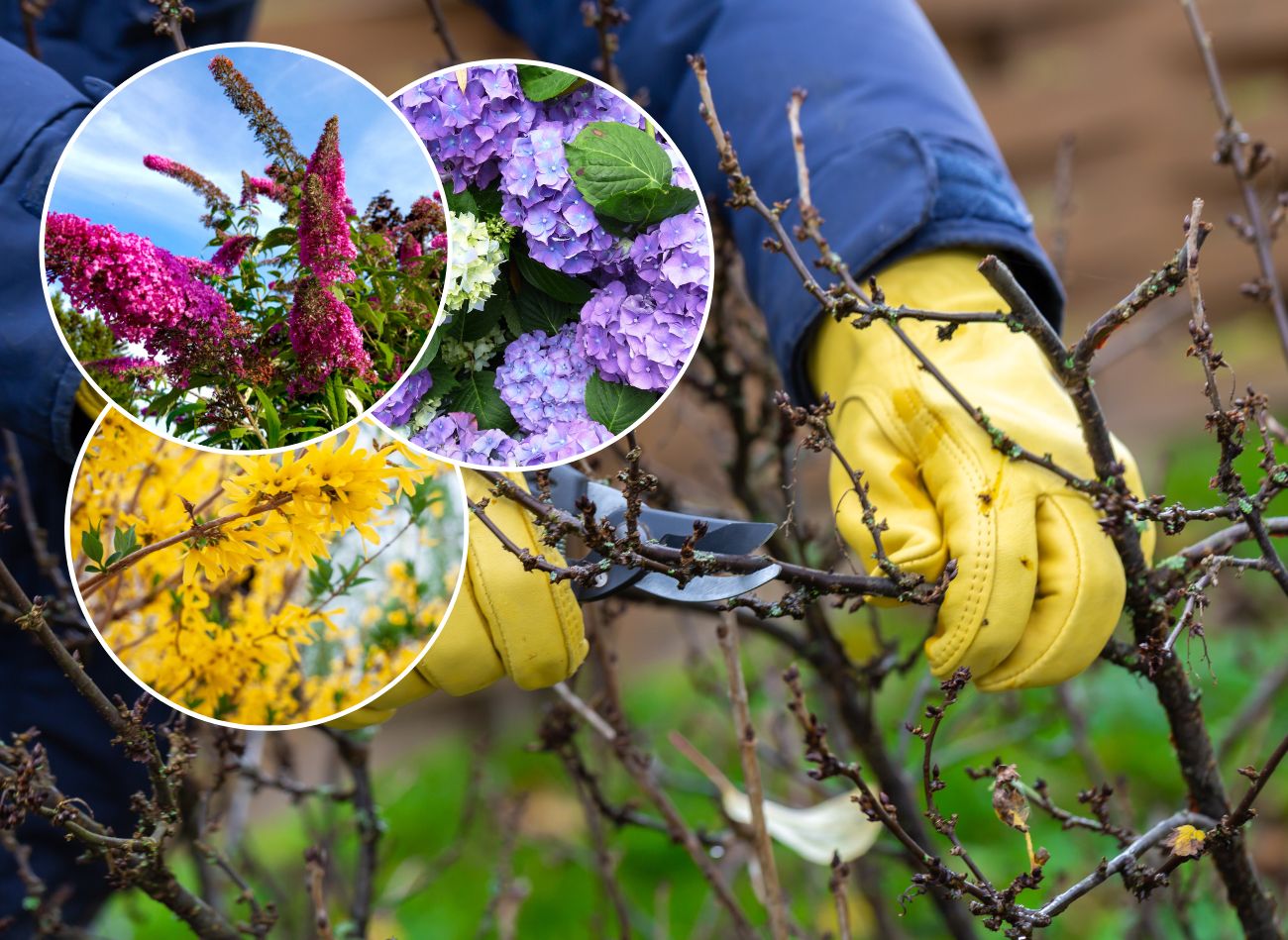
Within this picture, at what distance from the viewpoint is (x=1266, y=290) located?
148 cm

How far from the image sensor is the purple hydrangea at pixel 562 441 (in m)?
1.09

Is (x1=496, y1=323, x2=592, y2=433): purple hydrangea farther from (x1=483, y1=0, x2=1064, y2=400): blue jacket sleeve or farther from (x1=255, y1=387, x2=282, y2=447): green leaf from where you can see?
(x1=483, y1=0, x2=1064, y2=400): blue jacket sleeve

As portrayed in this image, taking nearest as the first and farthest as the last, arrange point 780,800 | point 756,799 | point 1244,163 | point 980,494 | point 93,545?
point 93,545 < point 980,494 < point 756,799 < point 1244,163 < point 780,800

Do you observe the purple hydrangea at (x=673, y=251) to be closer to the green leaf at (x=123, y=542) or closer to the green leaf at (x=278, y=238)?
the green leaf at (x=278, y=238)

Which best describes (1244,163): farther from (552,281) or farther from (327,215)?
(327,215)

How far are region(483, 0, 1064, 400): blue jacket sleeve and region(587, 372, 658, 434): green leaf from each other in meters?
0.40

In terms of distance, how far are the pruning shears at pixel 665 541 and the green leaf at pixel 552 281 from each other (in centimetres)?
19

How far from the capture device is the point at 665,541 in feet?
3.87

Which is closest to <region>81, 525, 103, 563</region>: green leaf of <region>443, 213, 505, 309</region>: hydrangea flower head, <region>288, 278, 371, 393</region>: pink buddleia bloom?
<region>288, 278, 371, 393</region>: pink buddleia bloom

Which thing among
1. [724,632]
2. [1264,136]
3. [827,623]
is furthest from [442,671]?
[1264,136]

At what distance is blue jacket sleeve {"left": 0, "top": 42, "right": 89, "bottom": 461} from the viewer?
1.18 meters

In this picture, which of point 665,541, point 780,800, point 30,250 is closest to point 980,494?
point 665,541

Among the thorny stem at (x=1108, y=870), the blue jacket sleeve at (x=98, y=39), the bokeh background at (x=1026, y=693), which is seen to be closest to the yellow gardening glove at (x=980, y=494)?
the thorny stem at (x=1108, y=870)

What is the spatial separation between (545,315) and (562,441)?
0.38 feet
